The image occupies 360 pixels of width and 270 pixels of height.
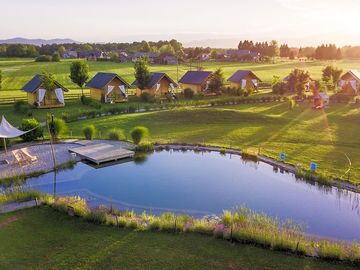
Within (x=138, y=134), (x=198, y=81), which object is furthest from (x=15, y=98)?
(x=138, y=134)

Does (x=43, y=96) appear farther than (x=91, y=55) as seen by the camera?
No

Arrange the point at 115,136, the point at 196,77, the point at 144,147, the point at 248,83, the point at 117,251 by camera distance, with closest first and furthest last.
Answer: the point at 117,251 < the point at 144,147 < the point at 115,136 < the point at 196,77 < the point at 248,83

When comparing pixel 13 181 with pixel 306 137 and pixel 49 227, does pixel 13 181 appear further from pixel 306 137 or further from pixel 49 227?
pixel 306 137

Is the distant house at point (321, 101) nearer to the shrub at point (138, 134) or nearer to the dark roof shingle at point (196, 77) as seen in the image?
the dark roof shingle at point (196, 77)

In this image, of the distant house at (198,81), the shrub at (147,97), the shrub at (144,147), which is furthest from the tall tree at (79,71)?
the shrub at (144,147)

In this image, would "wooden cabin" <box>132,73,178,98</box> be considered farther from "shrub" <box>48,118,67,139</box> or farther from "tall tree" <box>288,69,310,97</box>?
"shrub" <box>48,118,67,139</box>

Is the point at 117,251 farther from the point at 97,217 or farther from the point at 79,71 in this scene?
the point at 79,71

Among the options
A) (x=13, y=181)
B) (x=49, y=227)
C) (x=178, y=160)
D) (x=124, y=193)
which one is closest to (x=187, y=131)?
(x=178, y=160)

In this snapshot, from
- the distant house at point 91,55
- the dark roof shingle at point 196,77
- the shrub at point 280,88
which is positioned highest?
the distant house at point 91,55
